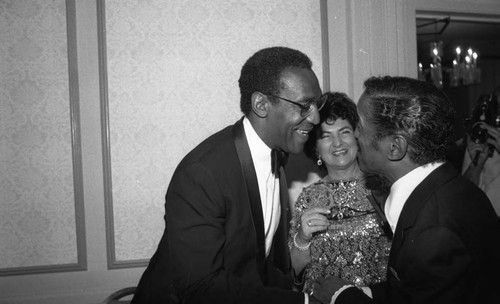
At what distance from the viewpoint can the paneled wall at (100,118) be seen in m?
2.74

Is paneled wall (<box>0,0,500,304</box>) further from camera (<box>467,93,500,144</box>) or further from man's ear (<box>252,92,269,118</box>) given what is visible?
camera (<box>467,93,500,144</box>)

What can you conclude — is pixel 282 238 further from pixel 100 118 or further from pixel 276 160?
pixel 100 118

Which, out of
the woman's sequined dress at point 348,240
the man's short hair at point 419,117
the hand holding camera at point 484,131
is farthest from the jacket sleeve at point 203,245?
the hand holding camera at point 484,131

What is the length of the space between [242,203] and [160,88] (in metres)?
1.50

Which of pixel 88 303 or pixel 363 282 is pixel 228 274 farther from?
pixel 88 303

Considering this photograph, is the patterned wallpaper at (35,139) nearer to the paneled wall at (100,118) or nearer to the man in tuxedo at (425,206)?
the paneled wall at (100,118)

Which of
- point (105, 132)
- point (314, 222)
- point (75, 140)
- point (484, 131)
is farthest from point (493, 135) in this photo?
point (75, 140)

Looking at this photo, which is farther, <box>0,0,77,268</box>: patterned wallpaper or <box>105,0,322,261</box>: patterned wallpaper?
<box>105,0,322,261</box>: patterned wallpaper

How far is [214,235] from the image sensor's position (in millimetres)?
1563

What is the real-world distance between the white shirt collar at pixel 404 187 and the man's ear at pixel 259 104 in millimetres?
650

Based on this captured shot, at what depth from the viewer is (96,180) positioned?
2.81 m

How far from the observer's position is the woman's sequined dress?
2113 mm

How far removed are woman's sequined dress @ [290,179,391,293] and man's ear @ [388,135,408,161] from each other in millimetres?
677

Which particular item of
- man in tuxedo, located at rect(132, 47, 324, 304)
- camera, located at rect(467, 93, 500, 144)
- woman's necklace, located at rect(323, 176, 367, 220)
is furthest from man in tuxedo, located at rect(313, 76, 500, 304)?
camera, located at rect(467, 93, 500, 144)
